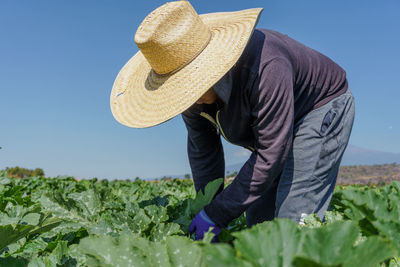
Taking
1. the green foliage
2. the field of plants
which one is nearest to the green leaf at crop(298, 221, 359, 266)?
the field of plants

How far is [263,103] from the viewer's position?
2.34 metres

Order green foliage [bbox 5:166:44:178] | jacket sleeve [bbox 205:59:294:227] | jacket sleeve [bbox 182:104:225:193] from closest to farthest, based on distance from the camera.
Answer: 1. jacket sleeve [bbox 205:59:294:227]
2. jacket sleeve [bbox 182:104:225:193]
3. green foliage [bbox 5:166:44:178]

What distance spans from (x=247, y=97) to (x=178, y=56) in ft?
1.83

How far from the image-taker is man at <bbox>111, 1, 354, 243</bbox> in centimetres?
221

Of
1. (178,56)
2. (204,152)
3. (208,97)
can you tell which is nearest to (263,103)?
(208,97)

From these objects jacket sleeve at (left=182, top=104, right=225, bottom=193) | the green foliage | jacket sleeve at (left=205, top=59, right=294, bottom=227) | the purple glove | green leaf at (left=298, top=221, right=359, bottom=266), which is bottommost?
the green foliage

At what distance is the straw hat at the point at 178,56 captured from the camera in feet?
6.97

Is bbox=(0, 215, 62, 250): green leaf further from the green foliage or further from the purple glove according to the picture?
the green foliage

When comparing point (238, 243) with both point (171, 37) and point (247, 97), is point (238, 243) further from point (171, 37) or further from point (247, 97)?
point (247, 97)

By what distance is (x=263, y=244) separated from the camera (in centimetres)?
80

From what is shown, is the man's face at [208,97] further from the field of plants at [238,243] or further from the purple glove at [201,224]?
the field of plants at [238,243]

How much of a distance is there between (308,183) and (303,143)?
0.98ft

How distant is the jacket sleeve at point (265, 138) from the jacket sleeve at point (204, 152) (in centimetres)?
100

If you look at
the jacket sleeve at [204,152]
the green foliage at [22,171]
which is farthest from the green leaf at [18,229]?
the green foliage at [22,171]
